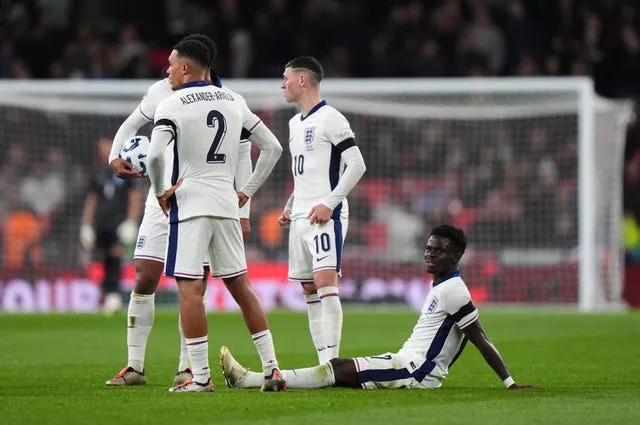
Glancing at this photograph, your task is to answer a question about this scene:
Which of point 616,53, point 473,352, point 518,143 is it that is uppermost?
point 616,53

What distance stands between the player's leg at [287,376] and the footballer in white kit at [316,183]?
110cm

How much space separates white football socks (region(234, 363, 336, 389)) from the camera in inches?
354

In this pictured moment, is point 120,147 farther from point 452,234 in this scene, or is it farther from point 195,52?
point 452,234

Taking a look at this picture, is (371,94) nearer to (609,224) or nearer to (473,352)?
(609,224)

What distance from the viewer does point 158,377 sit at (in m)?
10.2

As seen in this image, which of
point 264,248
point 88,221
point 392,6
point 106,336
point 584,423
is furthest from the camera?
point 392,6

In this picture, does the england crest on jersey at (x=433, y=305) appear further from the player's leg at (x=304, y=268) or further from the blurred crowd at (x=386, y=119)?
the blurred crowd at (x=386, y=119)

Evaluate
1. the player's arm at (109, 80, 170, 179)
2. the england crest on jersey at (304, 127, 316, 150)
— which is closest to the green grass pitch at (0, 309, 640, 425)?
the player's arm at (109, 80, 170, 179)

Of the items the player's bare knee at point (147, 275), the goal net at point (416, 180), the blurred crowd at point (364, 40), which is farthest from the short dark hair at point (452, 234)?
the blurred crowd at point (364, 40)

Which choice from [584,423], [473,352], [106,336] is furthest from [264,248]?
[584,423]

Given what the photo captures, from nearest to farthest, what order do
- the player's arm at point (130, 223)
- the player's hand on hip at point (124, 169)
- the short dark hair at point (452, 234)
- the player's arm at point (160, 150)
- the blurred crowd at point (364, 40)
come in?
the player's arm at point (160, 150) → the short dark hair at point (452, 234) → the player's hand on hip at point (124, 169) → the player's arm at point (130, 223) → the blurred crowd at point (364, 40)

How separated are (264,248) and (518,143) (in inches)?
167

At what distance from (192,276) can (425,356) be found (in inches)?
64.1

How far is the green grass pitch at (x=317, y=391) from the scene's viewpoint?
748cm
